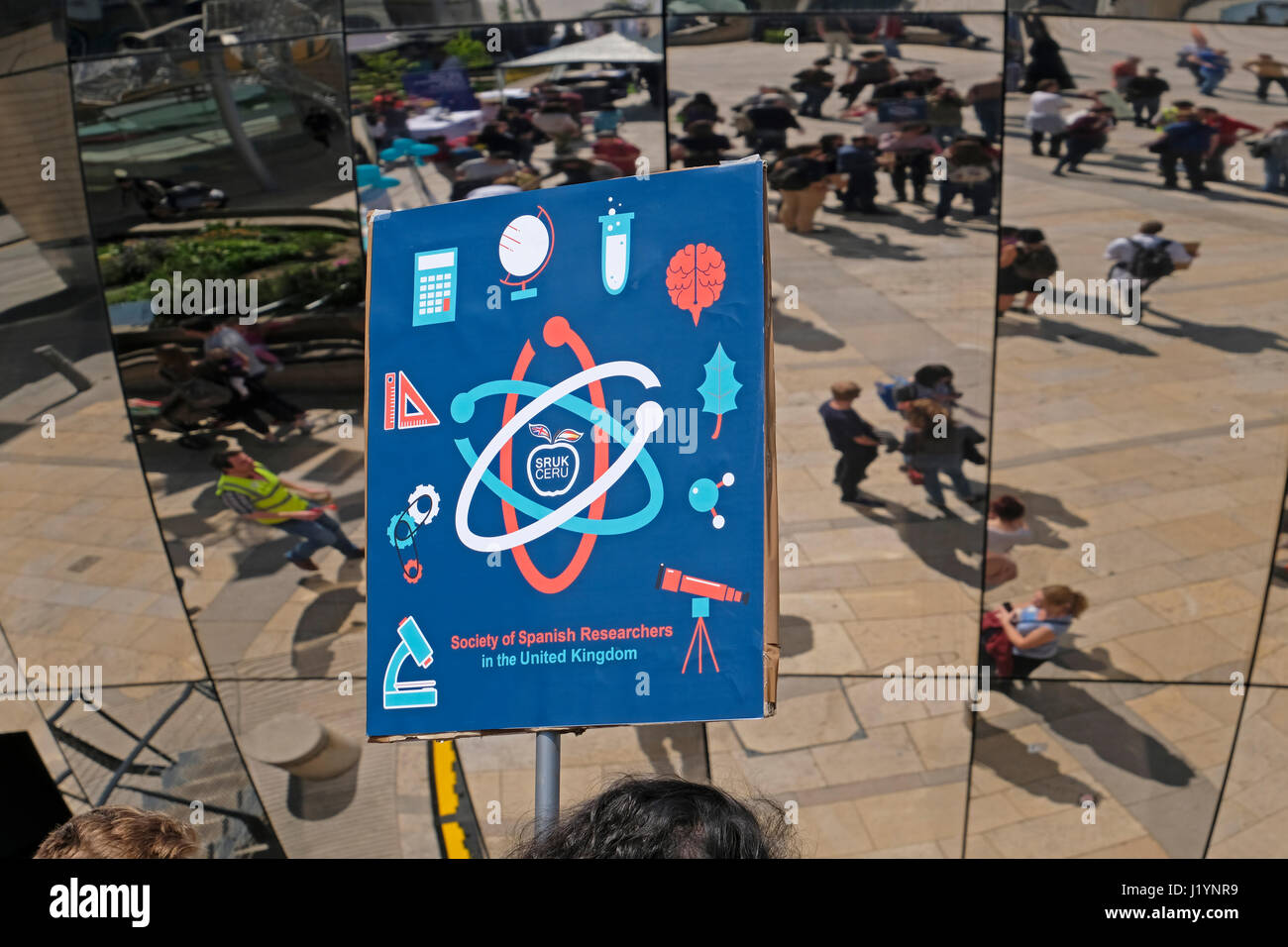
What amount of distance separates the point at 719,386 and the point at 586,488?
1.98 feet

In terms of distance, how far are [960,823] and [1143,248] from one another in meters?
4.83

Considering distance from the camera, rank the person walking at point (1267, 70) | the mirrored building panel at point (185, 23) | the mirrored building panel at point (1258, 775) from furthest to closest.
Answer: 1. the mirrored building panel at point (1258, 775)
2. the mirrored building panel at point (185, 23)
3. the person walking at point (1267, 70)

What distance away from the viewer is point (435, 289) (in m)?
3.57

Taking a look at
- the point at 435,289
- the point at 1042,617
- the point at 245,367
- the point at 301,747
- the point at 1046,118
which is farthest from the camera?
the point at 301,747

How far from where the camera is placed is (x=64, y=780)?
803cm

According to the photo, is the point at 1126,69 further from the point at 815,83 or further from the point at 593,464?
the point at 593,464

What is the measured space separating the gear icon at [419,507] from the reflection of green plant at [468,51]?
465cm

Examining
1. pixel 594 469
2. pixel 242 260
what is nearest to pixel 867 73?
pixel 594 469

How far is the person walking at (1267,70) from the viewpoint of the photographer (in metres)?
6.79

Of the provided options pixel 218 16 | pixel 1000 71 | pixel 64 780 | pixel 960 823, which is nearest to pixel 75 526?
pixel 64 780

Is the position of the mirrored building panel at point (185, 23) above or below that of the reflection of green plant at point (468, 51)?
above

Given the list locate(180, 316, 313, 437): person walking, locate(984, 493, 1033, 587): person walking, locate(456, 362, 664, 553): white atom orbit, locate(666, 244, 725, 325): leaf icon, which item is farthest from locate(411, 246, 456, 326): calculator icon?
locate(984, 493, 1033, 587): person walking

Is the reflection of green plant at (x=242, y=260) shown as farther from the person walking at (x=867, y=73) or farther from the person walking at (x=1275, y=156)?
the person walking at (x=1275, y=156)

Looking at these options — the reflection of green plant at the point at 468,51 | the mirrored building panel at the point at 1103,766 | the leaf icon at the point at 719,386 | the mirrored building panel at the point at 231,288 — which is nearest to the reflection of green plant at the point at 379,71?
the mirrored building panel at the point at 231,288
